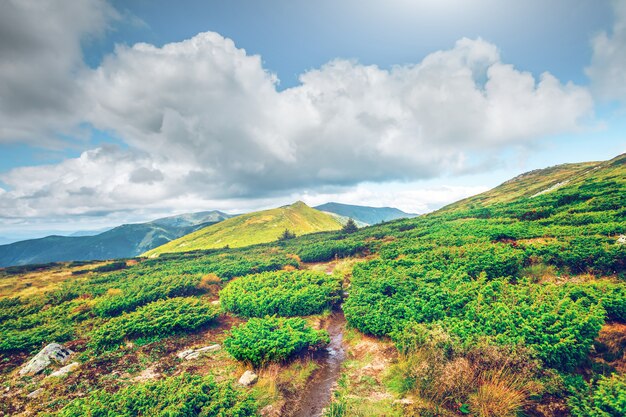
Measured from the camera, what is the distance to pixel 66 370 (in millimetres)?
13031

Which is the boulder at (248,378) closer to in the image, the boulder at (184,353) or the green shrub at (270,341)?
the green shrub at (270,341)

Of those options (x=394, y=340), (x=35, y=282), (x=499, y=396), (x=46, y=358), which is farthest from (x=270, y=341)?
(x=35, y=282)

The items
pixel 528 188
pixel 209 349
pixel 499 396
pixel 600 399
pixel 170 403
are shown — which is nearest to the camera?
pixel 600 399

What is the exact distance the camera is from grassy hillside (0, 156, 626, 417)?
8.97 metres

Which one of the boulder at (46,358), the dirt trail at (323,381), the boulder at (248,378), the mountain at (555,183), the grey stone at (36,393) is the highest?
the mountain at (555,183)

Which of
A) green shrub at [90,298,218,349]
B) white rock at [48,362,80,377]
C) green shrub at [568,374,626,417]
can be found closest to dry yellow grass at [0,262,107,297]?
green shrub at [90,298,218,349]

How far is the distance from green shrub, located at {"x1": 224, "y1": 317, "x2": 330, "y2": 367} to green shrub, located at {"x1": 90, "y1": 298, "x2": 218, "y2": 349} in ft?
16.5

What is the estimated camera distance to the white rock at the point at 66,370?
12.8m

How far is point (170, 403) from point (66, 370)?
8.59 m

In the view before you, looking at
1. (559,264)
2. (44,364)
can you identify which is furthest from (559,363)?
(44,364)

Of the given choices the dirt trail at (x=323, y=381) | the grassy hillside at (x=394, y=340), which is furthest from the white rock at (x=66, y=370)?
the dirt trail at (x=323, y=381)

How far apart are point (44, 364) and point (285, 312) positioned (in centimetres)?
1289

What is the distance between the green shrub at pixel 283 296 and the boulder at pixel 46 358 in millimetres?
9321

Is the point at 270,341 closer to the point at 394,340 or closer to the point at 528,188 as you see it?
the point at 394,340
